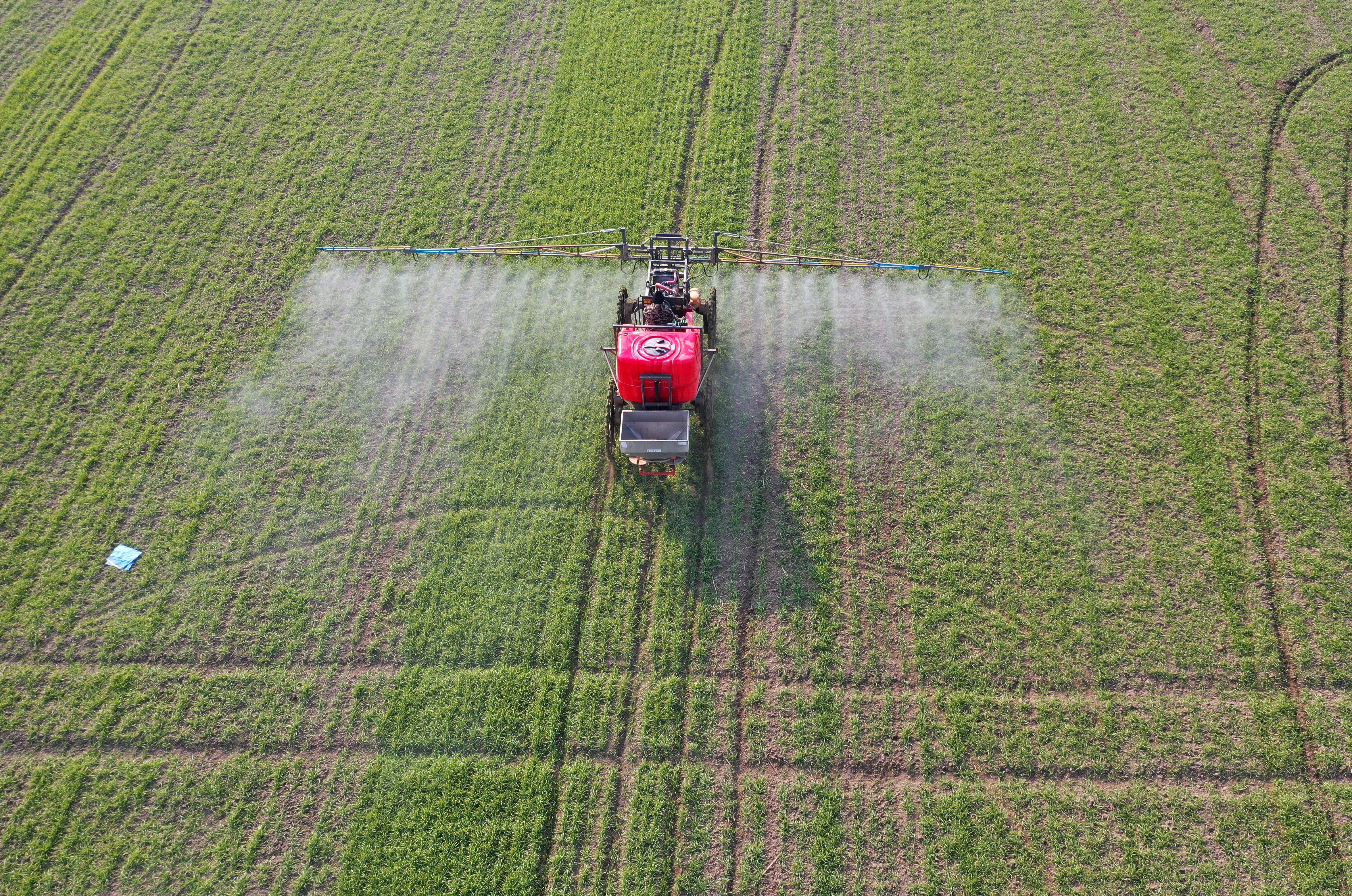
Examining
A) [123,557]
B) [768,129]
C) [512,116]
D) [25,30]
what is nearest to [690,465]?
[768,129]

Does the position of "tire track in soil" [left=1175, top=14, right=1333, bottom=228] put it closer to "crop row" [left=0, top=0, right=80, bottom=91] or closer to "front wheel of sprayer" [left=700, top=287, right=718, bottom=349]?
"front wheel of sprayer" [left=700, top=287, right=718, bottom=349]

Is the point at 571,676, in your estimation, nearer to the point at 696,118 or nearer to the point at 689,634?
the point at 689,634

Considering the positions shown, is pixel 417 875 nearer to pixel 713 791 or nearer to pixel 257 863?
pixel 257 863

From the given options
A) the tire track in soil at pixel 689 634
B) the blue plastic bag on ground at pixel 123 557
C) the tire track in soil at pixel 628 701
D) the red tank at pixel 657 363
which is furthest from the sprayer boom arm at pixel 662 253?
the blue plastic bag on ground at pixel 123 557

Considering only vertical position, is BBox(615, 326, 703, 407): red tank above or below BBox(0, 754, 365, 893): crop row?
above

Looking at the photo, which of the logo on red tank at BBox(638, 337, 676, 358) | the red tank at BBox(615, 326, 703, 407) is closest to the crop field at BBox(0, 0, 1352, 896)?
the red tank at BBox(615, 326, 703, 407)

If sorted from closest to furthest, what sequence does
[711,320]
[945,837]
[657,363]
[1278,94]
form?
[945,837] < [657,363] < [711,320] < [1278,94]
